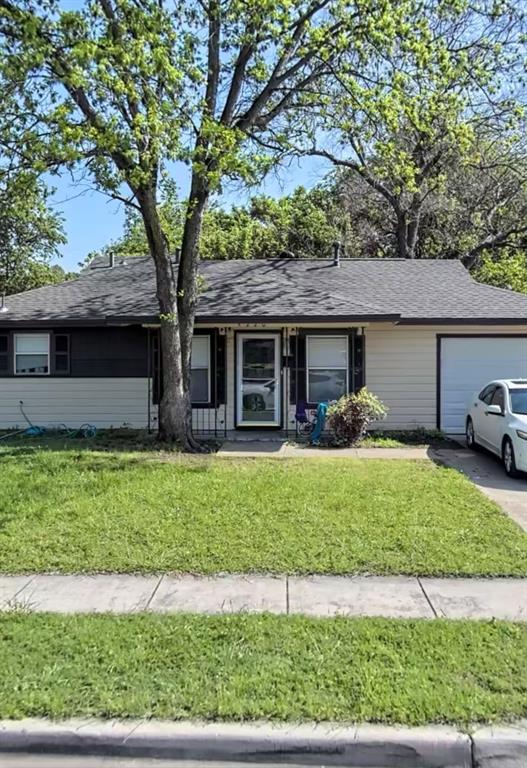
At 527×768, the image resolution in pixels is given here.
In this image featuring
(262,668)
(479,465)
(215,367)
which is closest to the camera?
(262,668)

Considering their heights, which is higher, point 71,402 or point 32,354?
point 32,354

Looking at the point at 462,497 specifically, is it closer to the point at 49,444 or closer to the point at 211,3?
the point at 49,444

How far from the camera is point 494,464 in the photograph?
10664 mm

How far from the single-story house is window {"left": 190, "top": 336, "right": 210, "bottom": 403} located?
24mm

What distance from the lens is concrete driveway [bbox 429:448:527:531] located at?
785 cm

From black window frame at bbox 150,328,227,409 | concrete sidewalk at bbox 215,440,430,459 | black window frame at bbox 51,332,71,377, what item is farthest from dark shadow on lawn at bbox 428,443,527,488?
black window frame at bbox 51,332,71,377

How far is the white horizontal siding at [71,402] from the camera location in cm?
1462

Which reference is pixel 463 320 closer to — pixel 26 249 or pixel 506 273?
pixel 506 273

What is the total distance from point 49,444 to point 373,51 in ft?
33.4

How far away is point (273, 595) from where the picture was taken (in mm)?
5039

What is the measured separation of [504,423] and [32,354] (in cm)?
1069

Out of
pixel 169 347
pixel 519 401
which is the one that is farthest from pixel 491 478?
pixel 169 347

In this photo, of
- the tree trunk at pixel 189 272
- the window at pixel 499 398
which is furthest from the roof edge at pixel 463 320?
the tree trunk at pixel 189 272

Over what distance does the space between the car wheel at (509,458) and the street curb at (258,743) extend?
702cm
